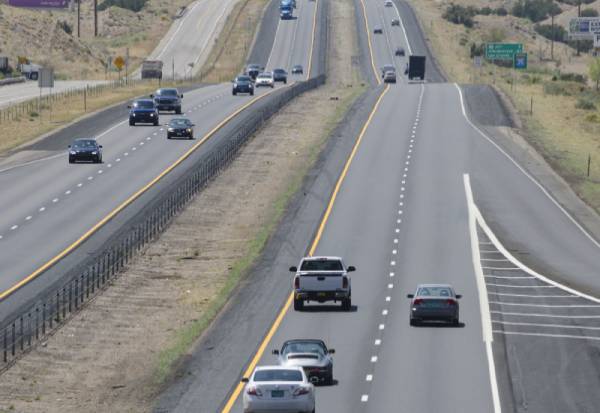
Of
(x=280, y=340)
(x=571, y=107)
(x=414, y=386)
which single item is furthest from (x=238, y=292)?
(x=571, y=107)

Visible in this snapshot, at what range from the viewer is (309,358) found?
37.3m

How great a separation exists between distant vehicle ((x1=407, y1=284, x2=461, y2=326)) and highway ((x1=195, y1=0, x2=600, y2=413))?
1.59ft

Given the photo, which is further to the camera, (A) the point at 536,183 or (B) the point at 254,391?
(A) the point at 536,183

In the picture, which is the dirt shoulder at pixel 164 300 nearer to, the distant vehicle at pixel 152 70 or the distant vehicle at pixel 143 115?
the distant vehicle at pixel 143 115

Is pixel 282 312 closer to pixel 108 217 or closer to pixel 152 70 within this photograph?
pixel 108 217

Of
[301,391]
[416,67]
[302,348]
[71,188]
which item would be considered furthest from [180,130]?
Result: [301,391]

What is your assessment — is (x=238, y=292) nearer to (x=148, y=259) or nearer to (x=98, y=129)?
(x=148, y=259)

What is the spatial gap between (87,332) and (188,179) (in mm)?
33140

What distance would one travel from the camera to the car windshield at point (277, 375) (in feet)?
106

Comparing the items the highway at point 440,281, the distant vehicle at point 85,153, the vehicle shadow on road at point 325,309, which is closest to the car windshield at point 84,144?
the distant vehicle at point 85,153

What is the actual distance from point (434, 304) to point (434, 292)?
15.1 inches

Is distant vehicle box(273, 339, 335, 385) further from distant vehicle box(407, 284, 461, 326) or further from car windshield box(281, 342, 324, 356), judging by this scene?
distant vehicle box(407, 284, 461, 326)

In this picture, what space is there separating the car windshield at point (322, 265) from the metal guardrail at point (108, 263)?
8.26 meters

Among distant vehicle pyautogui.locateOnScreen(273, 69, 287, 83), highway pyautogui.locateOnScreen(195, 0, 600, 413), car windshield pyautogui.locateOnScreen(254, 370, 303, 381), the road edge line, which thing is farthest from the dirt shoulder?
distant vehicle pyautogui.locateOnScreen(273, 69, 287, 83)
